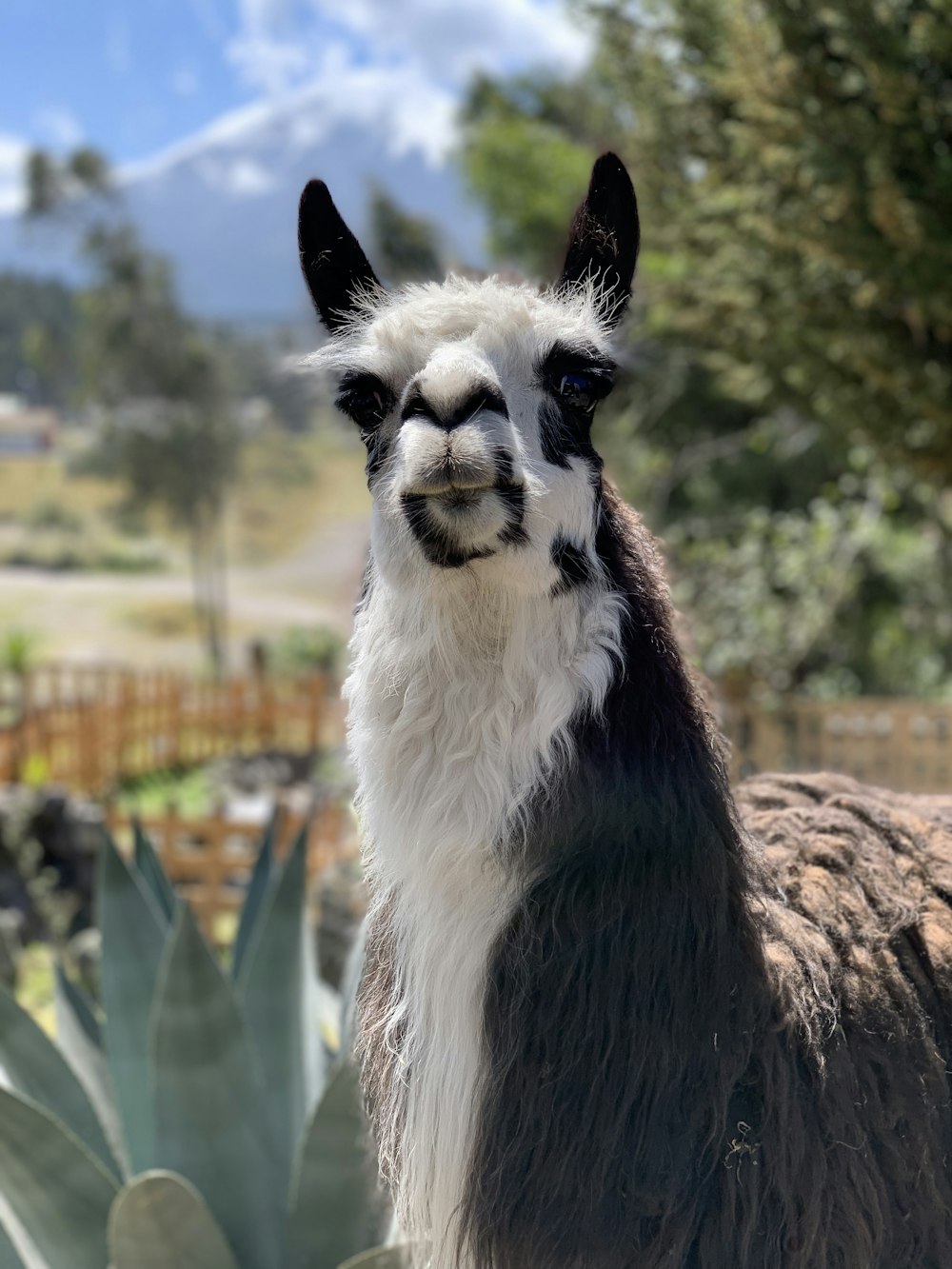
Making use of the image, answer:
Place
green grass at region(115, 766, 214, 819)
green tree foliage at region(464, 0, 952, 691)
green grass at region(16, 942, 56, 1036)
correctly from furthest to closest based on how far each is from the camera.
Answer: green grass at region(115, 766, 214, 819), green grass at region(16, 942, 56, 1036), green tree foliage at region(464, 0, 952, 691)

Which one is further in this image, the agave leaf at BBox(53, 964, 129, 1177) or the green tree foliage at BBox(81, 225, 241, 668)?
the green tree foliage at BBox(81, 225, 241, 668)

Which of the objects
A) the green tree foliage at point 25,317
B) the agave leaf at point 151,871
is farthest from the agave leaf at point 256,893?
the green tree foliage at point 25,317

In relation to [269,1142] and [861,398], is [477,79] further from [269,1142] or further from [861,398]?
[269,1142]

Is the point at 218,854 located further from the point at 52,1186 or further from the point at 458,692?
the point at 458,692

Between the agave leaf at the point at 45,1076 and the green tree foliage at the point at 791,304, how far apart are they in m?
2.27

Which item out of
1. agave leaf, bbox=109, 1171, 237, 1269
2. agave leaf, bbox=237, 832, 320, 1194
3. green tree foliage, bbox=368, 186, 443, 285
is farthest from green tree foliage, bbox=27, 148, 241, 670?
agave leaf, bbox=109, 1171, 237, 1269

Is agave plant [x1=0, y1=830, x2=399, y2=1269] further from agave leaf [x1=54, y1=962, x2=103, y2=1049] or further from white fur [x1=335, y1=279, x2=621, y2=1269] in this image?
white fur [x1=335, y1=279, x2=621, y2=1269]

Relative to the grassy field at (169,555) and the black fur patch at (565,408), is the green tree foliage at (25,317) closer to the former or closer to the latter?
the grassy field at (169,555)

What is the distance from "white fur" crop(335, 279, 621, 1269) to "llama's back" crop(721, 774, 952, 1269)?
1.37ft

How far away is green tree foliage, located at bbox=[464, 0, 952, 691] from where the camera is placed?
177 inches

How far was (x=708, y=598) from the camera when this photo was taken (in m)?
8.27

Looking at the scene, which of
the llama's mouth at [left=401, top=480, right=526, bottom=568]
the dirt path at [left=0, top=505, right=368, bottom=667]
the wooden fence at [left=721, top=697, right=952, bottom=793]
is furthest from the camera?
the dirt path at [left=0, top=505, right=368, bottom=667]

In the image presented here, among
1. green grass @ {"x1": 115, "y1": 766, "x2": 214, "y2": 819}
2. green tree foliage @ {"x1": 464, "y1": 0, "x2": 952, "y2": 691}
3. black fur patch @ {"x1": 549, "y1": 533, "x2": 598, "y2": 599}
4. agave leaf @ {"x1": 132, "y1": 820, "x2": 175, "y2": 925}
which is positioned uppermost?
green tree foliage @ {"x1": 464, "y1": 0, "x2": 952, "y2": 691}

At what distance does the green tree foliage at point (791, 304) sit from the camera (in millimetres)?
4504
